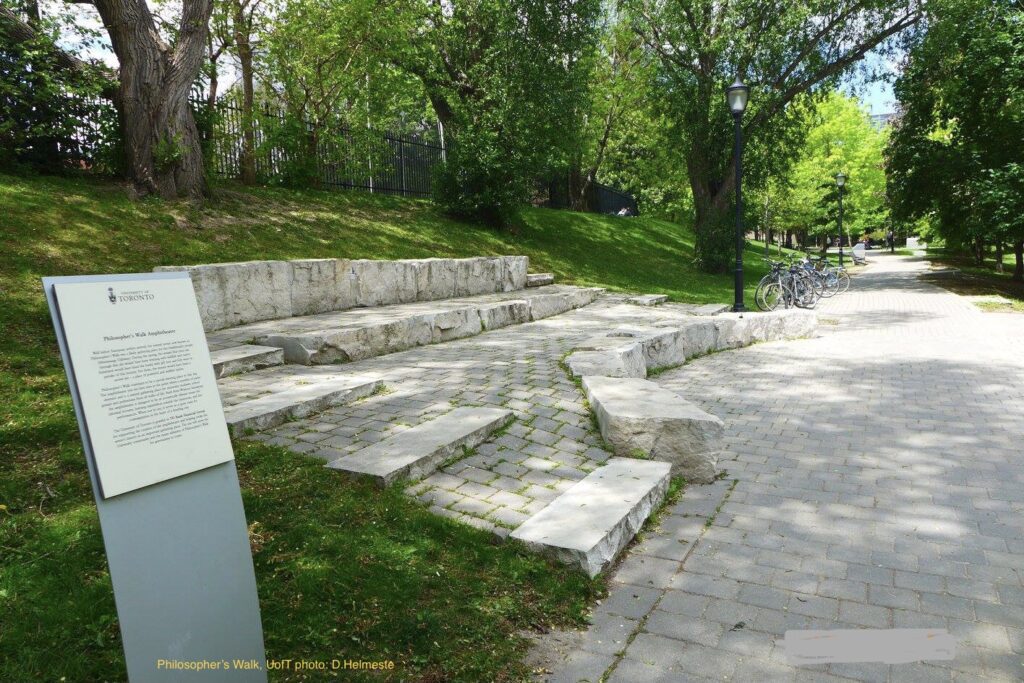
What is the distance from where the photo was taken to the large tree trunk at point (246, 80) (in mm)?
12922

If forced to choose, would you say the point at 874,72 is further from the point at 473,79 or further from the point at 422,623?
the point at 422,623

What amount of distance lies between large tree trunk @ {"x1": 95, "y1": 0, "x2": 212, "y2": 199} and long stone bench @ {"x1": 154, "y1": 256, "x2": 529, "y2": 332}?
9.67 feet

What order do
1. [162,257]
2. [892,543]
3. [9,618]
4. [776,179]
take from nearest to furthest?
[9,618] < [892,543] < [162,257] < [776,179]

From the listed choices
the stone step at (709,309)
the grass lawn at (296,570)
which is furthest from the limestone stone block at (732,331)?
the grass lawn at (296,570)

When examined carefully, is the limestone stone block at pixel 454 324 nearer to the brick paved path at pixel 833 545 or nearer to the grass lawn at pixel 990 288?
the brick paved path at pixel 833 545

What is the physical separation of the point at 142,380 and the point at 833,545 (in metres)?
3.38

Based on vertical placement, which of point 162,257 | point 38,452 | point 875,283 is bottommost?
point 875,283

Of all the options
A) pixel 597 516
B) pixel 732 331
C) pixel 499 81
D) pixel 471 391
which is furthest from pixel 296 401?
pixel 499 81

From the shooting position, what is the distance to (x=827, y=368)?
27.6 feet

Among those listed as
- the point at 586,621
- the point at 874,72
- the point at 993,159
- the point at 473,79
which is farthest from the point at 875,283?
the point at 586,621

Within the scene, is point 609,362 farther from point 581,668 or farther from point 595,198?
point 595,198

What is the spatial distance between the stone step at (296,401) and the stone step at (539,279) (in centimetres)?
817

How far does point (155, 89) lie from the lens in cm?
963

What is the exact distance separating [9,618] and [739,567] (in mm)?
3145
